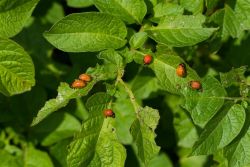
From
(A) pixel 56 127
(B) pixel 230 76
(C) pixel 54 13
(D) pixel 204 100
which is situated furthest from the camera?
(C) pixel 54 13

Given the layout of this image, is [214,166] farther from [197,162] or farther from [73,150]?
[73,150]

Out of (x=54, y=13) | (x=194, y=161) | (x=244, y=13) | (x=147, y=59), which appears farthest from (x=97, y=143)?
(x=54, y=13)

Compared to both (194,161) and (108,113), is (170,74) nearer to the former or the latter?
(108,113)

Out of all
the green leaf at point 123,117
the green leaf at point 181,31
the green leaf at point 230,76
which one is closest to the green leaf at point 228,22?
the green leaf at point 230,76

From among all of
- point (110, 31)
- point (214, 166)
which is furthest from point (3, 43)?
point (214, 166)

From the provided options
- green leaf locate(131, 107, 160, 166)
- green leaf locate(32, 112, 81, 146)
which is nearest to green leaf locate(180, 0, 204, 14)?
green leaf locate(131, 107, 160, 166)

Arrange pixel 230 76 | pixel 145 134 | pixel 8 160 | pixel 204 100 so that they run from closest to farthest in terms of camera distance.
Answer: pixel 145 134, pixel 204 100, pixel 230 76, pixel 8 160

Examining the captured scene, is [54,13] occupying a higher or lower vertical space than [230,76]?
lower
